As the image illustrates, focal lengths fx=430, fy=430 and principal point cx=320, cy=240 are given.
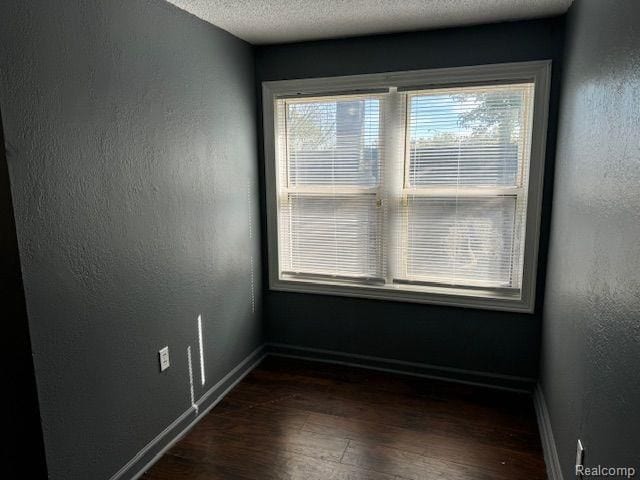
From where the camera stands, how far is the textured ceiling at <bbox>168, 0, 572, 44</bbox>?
7.13 ft

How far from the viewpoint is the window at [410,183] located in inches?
101

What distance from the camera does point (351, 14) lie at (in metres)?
2.34

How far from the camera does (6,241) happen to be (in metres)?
1.46

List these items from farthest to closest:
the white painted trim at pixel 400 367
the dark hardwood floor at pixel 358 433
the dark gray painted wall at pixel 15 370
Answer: the white painted trim at pixel 400 367 < the dark hardwood floor at pixel 358 433 < the dark gray painted wall at pixel 15 370

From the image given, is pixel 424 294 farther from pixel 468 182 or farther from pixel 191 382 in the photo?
pixel 191 382

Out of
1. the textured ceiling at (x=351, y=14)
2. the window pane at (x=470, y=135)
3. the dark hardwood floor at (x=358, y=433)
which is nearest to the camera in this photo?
the dark hardwood floor at (x=358, y=433)

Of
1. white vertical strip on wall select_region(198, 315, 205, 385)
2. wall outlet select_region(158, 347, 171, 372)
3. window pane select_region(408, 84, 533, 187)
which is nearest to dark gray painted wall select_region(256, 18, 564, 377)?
window pane select_region(408, 84, 533, 187)

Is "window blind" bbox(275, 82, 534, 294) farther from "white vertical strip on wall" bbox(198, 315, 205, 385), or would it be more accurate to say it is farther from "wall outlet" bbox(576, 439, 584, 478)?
"wall outlet" bbox(576, 439, 584, 478)

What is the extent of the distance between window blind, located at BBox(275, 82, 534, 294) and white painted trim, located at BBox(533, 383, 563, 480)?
0.65m

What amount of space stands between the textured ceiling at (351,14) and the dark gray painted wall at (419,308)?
10 centimetres

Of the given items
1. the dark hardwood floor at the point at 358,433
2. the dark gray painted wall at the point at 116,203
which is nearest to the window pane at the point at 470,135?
the dark gray painted wall at the point at 116,203

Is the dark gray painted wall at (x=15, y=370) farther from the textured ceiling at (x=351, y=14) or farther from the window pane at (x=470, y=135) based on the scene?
the window pane at (x=470, y=135)

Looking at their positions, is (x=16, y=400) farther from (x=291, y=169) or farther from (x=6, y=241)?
(x=291, y=169)

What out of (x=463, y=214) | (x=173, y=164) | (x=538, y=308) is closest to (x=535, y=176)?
(x=463, y=214)
